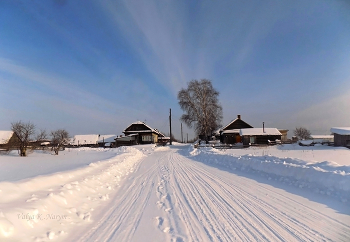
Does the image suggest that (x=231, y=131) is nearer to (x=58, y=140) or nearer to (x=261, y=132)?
(x=261, y=132)

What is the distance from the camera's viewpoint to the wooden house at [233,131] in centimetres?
4659

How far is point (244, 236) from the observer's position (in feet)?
11.6

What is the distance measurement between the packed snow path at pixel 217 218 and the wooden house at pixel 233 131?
41.4 metres

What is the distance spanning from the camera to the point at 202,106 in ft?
147

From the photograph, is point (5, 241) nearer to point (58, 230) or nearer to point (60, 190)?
point (58, 230)

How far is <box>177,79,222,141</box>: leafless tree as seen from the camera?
44.9m

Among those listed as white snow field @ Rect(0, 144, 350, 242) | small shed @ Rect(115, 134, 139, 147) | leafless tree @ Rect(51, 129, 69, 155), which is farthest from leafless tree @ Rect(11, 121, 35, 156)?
small shed @ Rect(115, 134, 139, 147)

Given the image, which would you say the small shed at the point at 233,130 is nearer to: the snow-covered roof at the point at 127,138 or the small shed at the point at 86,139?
the snow-covered roof at the point at 127,138

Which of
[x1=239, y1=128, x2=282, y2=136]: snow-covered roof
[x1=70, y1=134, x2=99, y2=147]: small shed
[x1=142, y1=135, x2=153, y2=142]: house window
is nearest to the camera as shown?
[x1=239, y1=128, x2=282, y2=136]: snow-covered roof

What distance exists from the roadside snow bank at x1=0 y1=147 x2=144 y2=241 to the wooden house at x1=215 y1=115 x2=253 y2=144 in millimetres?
42776

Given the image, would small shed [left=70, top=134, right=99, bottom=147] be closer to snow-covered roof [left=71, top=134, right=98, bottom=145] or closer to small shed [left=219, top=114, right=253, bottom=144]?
snow-covered roof [left=71, top=134, right=98, bottom=145]

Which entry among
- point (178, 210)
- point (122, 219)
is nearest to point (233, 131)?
point (178, 210)

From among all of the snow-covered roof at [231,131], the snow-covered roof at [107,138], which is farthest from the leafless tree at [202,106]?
the snow-covered roof at [107,138]

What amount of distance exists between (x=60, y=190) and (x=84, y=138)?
66804 mm
